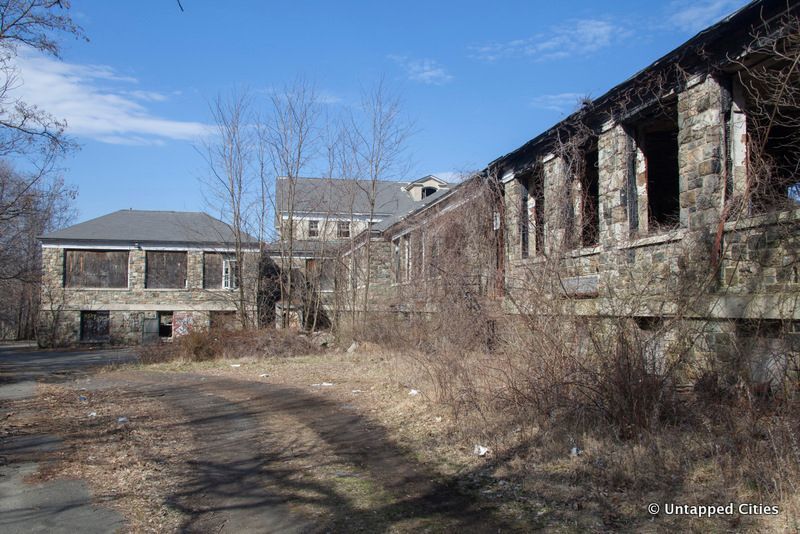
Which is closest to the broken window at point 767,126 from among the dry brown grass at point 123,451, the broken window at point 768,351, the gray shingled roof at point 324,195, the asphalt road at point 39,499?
the broken window at point 768,351

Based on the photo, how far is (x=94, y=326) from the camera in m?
33.9

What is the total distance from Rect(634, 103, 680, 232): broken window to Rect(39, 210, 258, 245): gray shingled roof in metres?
23.4

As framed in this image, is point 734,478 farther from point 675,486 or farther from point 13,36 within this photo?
point 13,36

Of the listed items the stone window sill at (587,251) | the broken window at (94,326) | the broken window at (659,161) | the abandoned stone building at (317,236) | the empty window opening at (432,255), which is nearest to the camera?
the broken window at (659,161)

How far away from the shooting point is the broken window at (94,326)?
111 ft

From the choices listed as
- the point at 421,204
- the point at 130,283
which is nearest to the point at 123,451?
the point at 421,204

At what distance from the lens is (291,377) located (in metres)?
15.4

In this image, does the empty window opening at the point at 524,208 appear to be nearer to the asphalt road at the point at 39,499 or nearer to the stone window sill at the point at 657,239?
the stone window sill at the point at 657,239

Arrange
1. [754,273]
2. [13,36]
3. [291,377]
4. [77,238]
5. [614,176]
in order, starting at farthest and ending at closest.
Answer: [77,238]
[291,377]
[13,36]
[614,176]
[754,273]

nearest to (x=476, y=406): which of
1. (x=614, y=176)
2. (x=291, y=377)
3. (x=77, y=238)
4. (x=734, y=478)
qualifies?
(x=734, y=478)

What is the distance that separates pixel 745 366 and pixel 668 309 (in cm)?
141

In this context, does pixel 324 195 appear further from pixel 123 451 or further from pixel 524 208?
pixel 123 451

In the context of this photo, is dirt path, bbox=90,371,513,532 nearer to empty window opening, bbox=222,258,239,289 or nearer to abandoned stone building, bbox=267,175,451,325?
abandoned stone building, bbox=267,175,451,325

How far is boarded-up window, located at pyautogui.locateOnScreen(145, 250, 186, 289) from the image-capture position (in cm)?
3462
